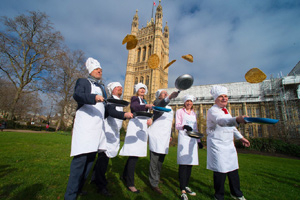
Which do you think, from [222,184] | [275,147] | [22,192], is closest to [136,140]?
[222,184]

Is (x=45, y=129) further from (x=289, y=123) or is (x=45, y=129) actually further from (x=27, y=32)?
(x=289, y=123)

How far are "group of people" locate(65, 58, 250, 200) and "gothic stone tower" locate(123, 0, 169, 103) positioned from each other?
42.3m

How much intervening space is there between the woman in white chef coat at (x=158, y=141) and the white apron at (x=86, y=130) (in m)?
1.34

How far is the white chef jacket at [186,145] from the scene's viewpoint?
3172 millimetres

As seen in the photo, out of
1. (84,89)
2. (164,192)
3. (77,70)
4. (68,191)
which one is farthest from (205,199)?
(77,70)

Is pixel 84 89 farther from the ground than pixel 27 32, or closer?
closer

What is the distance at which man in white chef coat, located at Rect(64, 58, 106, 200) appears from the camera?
2.03 metres

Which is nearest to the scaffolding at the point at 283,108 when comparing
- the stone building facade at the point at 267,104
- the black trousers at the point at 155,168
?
the stone building facade at the point at 267,104

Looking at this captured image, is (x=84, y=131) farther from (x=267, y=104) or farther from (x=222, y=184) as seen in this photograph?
(x=267, y=104)

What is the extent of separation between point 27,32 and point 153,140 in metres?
20.8

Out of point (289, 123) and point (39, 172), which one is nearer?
point (39, 172)

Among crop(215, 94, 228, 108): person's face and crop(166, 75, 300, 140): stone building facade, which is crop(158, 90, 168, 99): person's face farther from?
crop(166, 75, 300, 140): stone building facade

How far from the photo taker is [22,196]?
2.29m

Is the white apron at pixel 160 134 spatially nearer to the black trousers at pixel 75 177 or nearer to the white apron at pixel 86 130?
the white apron at pixel 86 130
